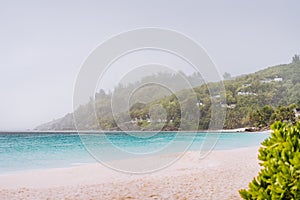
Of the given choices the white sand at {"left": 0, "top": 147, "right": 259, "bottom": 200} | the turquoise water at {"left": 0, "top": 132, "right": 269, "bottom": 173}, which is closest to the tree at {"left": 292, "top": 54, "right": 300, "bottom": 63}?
the turquoise water at {"left": 0, "top": 132, "right": 269, "bottom": 173}

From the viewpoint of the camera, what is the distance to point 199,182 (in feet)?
24.3

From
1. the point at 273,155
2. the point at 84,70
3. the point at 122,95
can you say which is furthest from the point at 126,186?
the point at 273,155

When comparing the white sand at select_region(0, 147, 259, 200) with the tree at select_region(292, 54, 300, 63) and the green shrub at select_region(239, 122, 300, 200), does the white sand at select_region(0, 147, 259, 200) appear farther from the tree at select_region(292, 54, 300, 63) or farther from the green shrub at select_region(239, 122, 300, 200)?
the tree at select_region(292, 54, 300, 63)

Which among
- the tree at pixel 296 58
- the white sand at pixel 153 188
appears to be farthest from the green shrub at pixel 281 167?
the tree at pixel 296 58

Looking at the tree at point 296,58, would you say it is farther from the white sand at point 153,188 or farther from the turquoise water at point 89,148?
the white sand at point 153,188

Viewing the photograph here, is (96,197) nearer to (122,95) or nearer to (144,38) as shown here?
(122,95)

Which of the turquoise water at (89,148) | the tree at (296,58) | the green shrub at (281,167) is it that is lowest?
the turquoise water at (89,148)

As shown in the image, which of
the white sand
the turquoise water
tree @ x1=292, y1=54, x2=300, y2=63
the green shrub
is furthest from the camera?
tree @ x1=292, y1=54, x2=300, y2=63

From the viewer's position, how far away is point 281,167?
2.11 m

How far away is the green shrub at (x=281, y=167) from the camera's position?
2.07 m

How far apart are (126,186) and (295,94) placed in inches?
2442

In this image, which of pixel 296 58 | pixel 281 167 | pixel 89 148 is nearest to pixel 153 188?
pixel 89 148

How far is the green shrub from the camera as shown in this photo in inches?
81.5

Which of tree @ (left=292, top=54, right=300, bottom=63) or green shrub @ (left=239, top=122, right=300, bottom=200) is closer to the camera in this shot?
green shrub @ (left=239, top=122, right=300, bottom=200)
